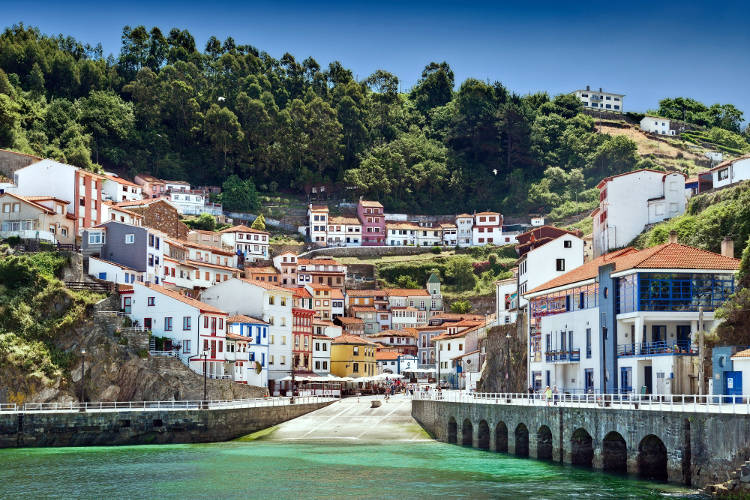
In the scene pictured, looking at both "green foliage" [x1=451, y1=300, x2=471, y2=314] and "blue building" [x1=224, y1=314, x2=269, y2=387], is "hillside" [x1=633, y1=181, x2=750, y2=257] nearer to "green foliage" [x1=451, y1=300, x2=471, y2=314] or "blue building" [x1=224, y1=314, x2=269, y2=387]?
"blue building" [x1=224, y1=314, x2=269, y2=387]

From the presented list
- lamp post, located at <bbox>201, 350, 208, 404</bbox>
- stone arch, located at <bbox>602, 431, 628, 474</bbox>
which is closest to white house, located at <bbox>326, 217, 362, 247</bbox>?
lamp post, located at <bbox>201, 350, 208, 404</bbox>

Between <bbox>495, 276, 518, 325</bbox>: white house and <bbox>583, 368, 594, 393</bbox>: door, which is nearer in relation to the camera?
<bbox>583, 368, 594, 393</bbox>: door

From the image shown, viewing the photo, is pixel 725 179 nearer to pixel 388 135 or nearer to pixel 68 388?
pixel 68 388

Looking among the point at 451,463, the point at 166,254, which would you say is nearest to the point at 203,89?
the point at 166,254

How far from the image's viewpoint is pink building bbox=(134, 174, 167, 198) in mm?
138625

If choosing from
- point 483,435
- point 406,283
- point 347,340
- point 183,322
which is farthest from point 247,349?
point 406,283

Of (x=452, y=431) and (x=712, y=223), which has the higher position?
(x=712, y=223)

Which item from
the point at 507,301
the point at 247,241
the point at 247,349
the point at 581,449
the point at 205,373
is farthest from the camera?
the point at 247,241

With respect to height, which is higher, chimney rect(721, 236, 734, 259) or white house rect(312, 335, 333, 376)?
chimney rect(721, 236, 734, 259)

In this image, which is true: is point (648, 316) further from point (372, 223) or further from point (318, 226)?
point (372, 223)

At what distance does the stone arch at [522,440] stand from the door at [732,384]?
14.4m

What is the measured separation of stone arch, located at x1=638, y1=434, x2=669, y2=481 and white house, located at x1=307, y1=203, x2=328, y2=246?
10362 cm

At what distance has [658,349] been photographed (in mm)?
49812

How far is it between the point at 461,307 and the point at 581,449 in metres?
80.8
